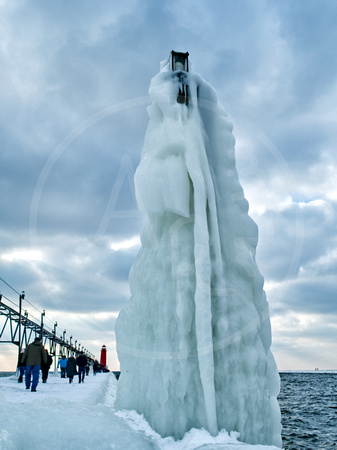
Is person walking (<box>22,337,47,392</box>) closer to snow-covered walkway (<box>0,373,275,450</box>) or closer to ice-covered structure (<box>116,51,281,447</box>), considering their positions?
ice-covered structure (<box>116,51,281,447</box>)

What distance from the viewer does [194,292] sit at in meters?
7.23

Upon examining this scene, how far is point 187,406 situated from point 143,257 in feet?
10.2

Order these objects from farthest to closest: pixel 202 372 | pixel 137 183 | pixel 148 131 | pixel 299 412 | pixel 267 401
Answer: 1. pixel 299 412
2. pixel 148 131
3. pixel 137 183
4. pixel 267 401
5. pixel 202 372

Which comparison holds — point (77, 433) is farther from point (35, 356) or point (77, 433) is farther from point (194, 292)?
point (35, 356)

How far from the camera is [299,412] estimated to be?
25.1m

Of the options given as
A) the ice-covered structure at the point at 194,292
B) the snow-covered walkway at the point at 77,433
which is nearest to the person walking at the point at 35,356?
the ice-covered structure at the point at 194,292

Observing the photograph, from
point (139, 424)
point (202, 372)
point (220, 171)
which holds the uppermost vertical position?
point (220, 171)

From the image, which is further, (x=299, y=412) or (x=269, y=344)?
(x=299, y=412)

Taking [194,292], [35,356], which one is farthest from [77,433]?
[35,356]

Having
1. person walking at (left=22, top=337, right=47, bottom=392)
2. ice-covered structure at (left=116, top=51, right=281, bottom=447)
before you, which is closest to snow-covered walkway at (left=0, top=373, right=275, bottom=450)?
ice-covered structure at (left=116, top=51, right=281, bottom=447)

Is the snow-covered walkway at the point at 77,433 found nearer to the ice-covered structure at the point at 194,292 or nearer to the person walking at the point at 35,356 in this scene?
the ice-covered structure at the point at 194,292

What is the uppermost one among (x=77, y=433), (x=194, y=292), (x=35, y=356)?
(x=194, y=292)

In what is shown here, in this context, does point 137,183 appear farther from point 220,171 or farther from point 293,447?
point 293,447

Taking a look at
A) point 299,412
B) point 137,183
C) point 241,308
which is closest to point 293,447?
point 241,308
